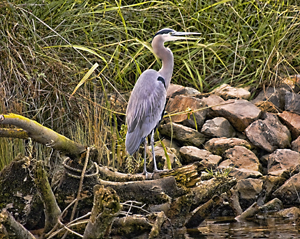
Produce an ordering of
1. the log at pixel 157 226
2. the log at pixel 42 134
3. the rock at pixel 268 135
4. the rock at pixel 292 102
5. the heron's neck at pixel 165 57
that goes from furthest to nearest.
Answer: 1. the rock at pixel 292 102
2. the rock at pixel 268 135
3. the heron's neck at pixel 165 57
4. the log at pixel 157 226
5. the log at pixel 42 134

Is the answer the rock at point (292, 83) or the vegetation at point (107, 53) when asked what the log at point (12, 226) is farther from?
the rock at point (292, 83)

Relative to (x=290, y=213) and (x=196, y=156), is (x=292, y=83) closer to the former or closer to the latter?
(x=196, y=156)

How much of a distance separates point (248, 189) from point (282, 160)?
79 centimetres

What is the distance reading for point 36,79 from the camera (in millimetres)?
4984

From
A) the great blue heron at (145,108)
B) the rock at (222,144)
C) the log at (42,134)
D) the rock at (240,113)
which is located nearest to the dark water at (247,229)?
the great blue heron at (145,108)

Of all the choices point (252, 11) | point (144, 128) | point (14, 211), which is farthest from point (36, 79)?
point (252, 11)

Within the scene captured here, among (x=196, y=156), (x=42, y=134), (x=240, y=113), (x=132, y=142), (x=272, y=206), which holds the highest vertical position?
(x=42, y=134)

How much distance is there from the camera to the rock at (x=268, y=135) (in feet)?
18.3

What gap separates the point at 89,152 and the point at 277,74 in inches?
152

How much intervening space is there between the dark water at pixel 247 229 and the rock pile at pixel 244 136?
0.53 m

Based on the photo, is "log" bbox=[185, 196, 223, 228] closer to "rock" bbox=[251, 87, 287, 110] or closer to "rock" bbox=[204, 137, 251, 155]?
"rock" bbox=[204, 137, 251, 155]

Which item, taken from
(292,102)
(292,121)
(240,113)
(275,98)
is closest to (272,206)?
(240,113)

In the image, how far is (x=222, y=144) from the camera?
5.46m

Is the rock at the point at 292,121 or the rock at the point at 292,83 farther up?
the rock at the point at 292,83
